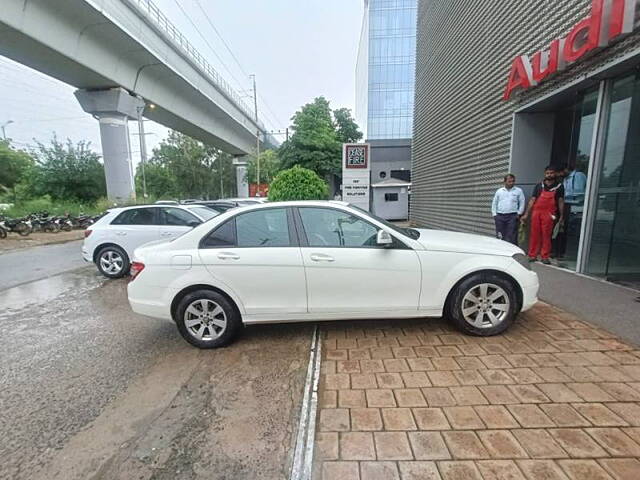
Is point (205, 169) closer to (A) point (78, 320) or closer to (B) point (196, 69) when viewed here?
(B) point (196, 69)

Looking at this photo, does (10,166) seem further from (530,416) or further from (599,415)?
(599,415)

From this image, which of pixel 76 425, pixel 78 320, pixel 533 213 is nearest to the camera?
pixel 76 425

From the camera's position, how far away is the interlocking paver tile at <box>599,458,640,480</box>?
1.72 m

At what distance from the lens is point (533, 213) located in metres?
6.12

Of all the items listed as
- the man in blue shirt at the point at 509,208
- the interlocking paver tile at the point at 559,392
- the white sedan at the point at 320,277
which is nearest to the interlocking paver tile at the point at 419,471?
the interlocking paver tile at the point at 559,392

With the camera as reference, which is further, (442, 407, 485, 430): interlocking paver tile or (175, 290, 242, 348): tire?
(175, 290, 242, 348): tire

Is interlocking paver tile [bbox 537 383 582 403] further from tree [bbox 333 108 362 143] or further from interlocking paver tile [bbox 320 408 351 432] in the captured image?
tree [bbox 333 108 362 143]

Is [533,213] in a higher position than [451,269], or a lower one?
higher

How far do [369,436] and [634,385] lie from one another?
2.17 meters

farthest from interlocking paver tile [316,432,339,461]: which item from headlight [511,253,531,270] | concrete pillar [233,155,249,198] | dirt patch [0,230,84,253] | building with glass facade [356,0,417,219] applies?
building with glass facade [356,0,417,219]

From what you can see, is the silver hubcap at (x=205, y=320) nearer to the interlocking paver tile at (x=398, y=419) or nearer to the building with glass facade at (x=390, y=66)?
the interlocking paver tile at (x=398, y=419)

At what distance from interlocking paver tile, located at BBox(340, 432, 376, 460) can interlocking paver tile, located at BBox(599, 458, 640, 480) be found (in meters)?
1.30

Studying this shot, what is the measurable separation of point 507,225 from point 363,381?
212 inches

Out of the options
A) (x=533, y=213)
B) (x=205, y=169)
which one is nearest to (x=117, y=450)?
(x=533, y=213)
